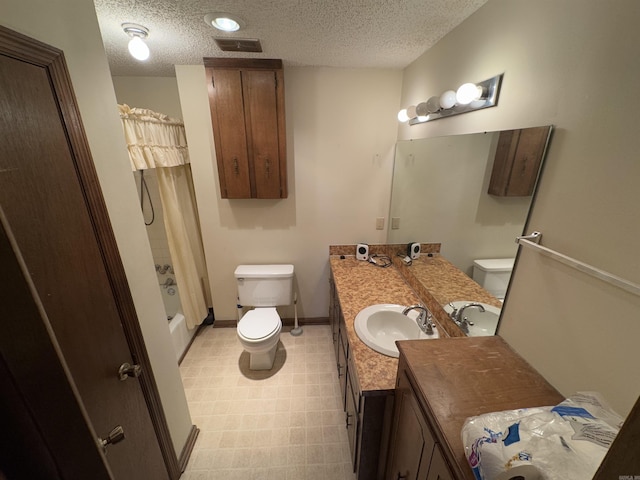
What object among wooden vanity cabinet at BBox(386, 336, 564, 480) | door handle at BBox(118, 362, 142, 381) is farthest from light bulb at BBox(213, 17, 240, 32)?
wooden vanity cabinet at BBox(386, 336, 564, 480)

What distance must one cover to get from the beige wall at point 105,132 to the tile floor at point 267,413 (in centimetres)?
51

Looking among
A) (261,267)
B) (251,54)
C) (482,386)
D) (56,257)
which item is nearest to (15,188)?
(56,257)

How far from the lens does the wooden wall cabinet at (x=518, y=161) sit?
2.80 feet

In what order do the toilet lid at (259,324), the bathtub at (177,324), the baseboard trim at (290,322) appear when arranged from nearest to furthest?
the toilet lid at (259,324) < the bathtub at (177,324) < the baseboard trim at (290,322)

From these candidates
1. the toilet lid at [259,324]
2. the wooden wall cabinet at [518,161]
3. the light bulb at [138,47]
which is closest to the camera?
the wooden wall cabinet at [518,161]

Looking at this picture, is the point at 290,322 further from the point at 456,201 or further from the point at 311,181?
the point at 456,201

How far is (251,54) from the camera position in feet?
5.64

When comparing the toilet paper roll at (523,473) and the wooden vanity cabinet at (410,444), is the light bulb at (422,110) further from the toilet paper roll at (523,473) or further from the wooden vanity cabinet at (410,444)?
the toilet paper roll at (523,473)

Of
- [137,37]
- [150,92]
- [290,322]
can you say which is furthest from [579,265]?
[150,92]

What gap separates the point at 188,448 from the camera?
152 cm

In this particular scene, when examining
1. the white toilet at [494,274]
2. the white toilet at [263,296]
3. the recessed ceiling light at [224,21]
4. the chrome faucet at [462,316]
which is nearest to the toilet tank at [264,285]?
the white toilet at [263,296]

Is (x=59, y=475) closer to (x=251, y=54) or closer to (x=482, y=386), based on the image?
(x=482, y=386)

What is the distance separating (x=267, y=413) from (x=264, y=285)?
3.27 ft

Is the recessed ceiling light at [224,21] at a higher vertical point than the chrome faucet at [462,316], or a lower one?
higher
